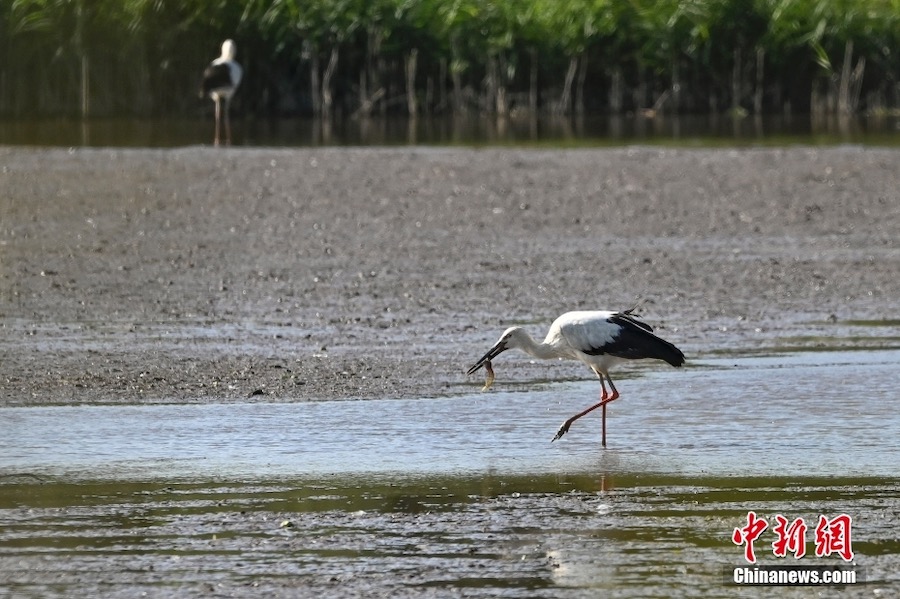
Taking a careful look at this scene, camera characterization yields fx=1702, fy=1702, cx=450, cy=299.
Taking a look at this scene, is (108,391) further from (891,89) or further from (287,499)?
(891,89)

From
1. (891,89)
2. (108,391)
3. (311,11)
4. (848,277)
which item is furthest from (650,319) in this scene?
(891,89)

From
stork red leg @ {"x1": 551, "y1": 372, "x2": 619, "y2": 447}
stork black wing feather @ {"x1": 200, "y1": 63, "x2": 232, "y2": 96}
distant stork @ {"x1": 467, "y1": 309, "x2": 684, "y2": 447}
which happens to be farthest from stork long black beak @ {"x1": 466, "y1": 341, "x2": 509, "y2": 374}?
stork black wing feather @ {"x1": 200, "y1": 63, "x2": 232, "y2": 96}

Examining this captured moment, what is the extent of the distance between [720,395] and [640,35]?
20.7 m

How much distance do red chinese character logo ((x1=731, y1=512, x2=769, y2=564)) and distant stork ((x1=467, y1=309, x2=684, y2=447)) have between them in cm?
187

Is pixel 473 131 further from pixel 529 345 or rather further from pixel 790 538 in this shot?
pixel 790 538

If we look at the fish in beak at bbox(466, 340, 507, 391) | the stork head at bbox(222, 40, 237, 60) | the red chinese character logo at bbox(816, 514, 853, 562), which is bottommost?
the red chinese character logo at bbox(816, 514, 853, 562)

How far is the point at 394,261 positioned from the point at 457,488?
6.19m

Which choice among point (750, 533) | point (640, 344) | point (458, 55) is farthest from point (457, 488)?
point (458, 55)

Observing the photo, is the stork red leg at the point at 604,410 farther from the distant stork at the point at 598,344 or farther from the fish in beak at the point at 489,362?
the fish in beak at the point at 489,362

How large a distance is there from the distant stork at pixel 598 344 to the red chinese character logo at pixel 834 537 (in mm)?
1968

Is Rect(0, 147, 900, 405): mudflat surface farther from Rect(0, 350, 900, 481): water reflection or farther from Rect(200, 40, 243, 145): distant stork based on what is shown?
Rect(200, 40, 243, 145): distant stork

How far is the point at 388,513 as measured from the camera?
678 centimetres

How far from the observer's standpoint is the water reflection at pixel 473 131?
2225cm

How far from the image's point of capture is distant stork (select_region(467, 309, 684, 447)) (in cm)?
877
